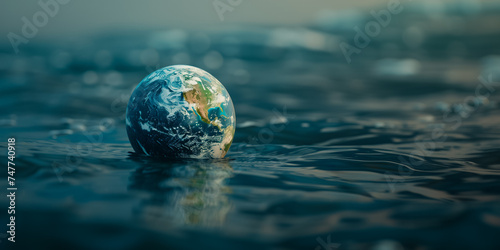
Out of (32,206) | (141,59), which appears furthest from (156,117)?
(141,59)

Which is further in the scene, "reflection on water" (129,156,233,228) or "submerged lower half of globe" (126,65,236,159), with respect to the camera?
"submerged lower half of globe" (126,65,236,159)

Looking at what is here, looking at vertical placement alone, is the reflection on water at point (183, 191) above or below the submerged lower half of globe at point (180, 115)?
below

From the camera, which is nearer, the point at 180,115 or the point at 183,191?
the point at 183,191

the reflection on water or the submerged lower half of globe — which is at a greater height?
the submerged lower half of globe

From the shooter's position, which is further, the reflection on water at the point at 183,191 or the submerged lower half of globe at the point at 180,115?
the submerged lower half of globe at the point at 180,115

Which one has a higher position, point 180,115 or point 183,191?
point 180,115
